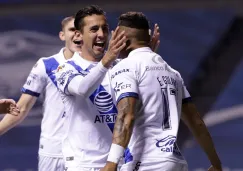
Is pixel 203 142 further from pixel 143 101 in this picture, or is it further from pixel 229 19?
pixel 229 19

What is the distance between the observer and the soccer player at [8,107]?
590cm

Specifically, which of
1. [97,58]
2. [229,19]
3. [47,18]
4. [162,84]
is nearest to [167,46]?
[229,19]

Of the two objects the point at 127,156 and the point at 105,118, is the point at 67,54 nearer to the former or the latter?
the point at 105,118

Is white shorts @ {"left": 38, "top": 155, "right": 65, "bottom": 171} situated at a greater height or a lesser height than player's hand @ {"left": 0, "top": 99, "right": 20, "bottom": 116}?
lesser

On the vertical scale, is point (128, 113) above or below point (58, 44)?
below

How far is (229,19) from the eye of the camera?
9.25 meters

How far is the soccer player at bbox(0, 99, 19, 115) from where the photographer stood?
5898mm

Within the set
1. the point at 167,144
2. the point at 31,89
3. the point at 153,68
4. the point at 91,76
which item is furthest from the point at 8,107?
the point at 167,144

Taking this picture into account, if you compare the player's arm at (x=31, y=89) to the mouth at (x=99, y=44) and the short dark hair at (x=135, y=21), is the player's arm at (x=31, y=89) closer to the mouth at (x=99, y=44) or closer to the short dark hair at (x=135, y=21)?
the mouth at (x=99, y=44)

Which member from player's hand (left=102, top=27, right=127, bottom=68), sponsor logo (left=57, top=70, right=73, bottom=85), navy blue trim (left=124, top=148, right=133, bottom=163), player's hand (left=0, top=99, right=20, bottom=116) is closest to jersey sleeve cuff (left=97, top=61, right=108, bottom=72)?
player's hand (left=102, top=27, right=127, bottom=68)

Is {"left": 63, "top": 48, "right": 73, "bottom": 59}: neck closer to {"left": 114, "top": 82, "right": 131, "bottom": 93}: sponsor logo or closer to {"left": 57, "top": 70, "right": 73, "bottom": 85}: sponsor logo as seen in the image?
{"left": 57, "top": 70, "right": 73, "bottom": 85}: sponsor logo

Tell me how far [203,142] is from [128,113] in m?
0.70

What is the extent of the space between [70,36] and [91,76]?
1852mm

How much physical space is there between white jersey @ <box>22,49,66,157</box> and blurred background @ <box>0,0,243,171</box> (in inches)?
114
